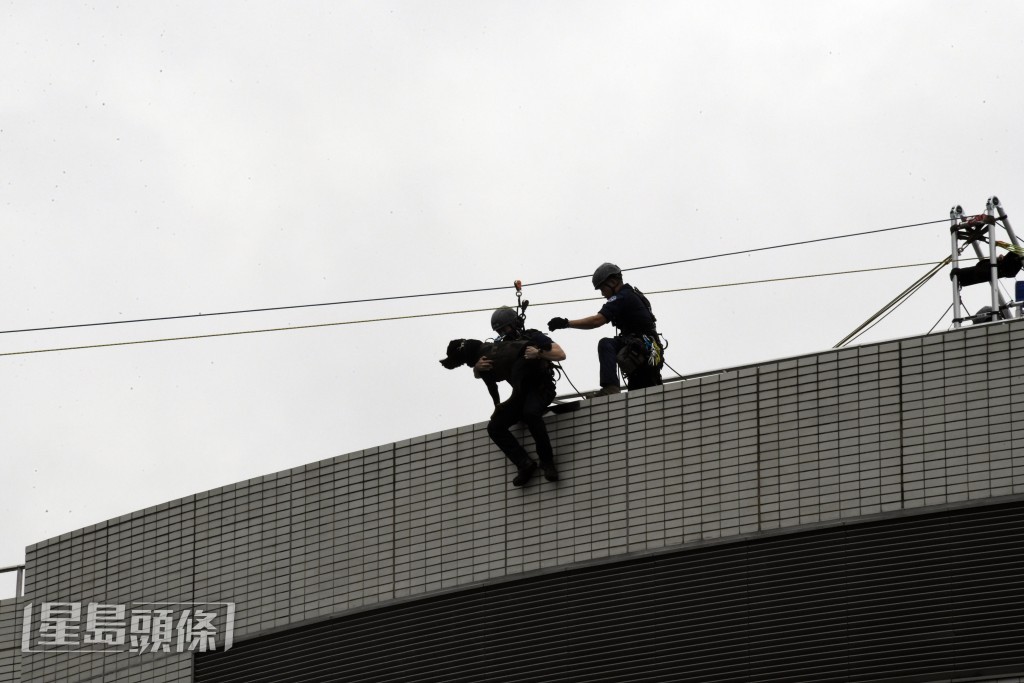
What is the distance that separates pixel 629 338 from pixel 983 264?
13.6 ft

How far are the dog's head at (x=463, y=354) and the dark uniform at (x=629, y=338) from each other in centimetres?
93

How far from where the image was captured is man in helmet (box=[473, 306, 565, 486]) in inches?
532

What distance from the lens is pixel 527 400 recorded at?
1366cm

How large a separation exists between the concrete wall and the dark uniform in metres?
0.55

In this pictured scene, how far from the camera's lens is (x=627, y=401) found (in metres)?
13.4

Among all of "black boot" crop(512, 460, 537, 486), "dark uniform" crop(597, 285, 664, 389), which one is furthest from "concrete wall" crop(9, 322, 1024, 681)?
"dark uniform" crop(597, 285, 664, 389)

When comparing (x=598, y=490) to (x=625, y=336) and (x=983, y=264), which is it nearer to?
(x=625, y=336)

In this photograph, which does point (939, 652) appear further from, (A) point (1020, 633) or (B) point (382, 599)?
(B) point (382, 599)

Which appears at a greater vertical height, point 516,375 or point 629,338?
point 629,338

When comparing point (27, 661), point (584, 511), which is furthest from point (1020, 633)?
point (27, 661)

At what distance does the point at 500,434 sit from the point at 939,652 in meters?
3.55

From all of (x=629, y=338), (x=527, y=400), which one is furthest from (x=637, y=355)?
(x=527, y=400)

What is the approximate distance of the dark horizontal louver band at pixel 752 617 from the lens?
468 inches

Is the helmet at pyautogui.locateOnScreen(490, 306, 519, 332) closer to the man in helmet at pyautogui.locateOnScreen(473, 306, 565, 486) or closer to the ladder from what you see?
the man in helmet at pyautogui.locateOnScreen(473, 306, 565, 486)
